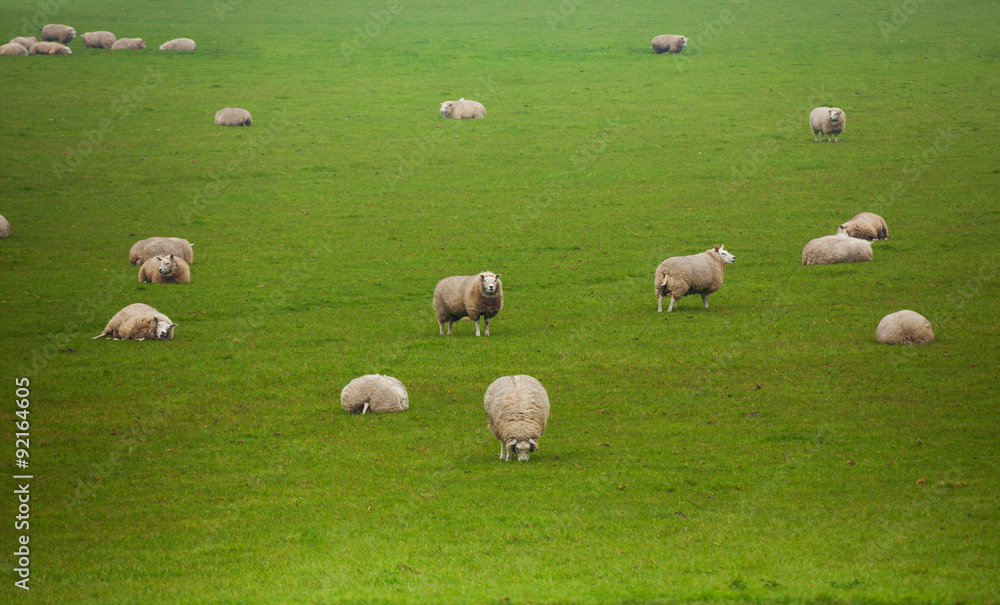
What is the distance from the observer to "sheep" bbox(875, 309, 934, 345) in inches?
912

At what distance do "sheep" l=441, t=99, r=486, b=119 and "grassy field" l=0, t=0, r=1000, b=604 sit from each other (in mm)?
1314

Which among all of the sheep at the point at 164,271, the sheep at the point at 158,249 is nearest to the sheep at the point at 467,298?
the sheep at the point at 164,271

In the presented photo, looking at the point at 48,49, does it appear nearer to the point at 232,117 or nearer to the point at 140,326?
the point at 232,117

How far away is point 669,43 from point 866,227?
134ft

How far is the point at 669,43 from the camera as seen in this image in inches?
2817

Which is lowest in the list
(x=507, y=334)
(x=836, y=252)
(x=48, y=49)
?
(x=507, y=334)

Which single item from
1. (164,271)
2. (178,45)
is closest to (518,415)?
A: (164,271)

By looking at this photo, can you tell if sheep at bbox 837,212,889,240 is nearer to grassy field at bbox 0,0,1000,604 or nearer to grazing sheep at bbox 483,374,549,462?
grassy field at bbox 0,0,1000,604

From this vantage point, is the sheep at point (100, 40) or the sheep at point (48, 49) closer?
the sheep at point (48, 49)

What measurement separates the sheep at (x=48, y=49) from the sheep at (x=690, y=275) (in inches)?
2305

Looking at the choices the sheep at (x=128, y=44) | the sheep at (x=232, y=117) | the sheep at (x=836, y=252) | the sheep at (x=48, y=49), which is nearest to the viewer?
the sheep at (x=836, y=252)

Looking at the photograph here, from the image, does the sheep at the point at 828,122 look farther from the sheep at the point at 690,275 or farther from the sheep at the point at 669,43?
the sheep at the point at 690,275

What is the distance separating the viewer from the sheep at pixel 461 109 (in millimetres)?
56375

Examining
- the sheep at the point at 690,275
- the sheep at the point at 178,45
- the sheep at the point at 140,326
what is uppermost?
the sheep at the point at 178,45
